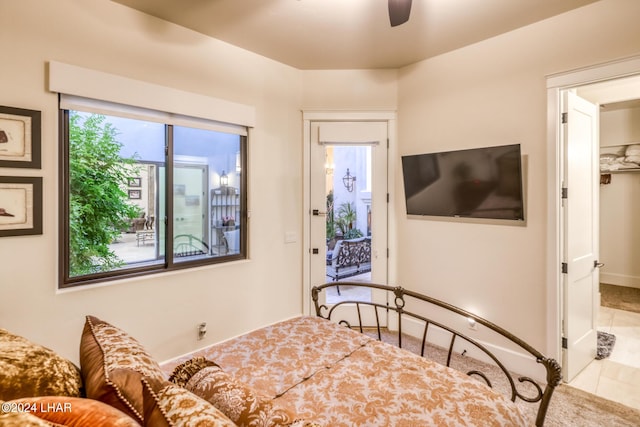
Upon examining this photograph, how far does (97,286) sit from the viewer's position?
7.82ft

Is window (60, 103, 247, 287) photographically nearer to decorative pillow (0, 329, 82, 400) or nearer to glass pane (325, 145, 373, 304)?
glass pane (325, 145, 373, 304)

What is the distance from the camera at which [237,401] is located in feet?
3.47

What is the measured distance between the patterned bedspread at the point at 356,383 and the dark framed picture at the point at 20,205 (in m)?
1.49

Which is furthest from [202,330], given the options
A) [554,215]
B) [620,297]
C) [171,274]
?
[620,297]

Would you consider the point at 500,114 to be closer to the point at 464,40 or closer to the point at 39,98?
the point at 464,40

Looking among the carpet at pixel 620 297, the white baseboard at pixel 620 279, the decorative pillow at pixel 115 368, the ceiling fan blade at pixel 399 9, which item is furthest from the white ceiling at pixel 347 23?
the white baseboard at pixel 620 279

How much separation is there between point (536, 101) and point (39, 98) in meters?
3.65

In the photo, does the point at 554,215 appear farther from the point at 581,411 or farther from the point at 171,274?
the point at 171,274

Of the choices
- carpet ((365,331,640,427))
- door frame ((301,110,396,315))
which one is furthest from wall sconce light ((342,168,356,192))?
carpet ((365,331,640,427))

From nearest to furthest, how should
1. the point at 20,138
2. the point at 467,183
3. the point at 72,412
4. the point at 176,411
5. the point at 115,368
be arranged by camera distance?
the point at 72,412
the point at 176,411
the point at 115,368
the point at 20,138
the point at 467,183

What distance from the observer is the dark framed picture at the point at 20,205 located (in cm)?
204

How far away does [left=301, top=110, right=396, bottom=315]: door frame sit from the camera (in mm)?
3641

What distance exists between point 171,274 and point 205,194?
0.79 m

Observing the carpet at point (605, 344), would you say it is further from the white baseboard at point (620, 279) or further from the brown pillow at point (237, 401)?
the brown pillow at point (237, 401)
